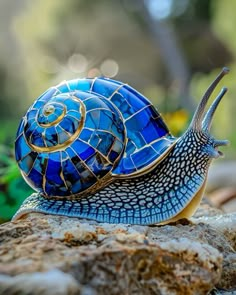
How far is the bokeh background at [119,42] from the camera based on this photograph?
40.0 feet

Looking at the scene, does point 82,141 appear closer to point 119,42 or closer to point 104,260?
point 104,260

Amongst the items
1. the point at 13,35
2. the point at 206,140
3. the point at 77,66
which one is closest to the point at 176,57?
the point at 77,66

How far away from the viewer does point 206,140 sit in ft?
5.48

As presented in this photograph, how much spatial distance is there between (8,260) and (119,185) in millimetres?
577

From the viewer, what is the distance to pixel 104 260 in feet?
3.67

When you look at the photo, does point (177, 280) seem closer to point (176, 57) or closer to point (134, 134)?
point (134, 134)

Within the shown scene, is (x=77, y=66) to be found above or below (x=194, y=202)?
above

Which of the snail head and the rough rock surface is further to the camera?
the snail head

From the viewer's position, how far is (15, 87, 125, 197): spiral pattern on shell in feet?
5.23

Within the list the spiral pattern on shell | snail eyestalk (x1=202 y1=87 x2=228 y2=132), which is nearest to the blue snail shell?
the spiral pattern on shell

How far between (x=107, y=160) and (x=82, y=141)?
9 centimetres

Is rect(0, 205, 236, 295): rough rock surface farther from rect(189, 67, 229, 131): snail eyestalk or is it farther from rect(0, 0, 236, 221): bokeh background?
rect(0, 0, 236, 221): bokeh background

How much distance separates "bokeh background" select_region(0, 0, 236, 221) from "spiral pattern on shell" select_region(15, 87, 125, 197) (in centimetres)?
924

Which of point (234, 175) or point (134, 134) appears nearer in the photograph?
point (134, 134)
